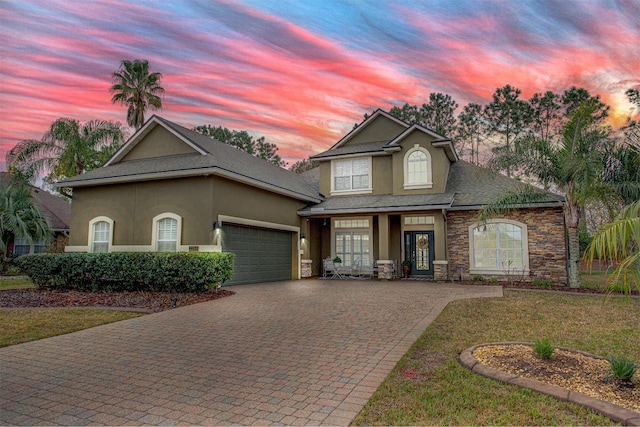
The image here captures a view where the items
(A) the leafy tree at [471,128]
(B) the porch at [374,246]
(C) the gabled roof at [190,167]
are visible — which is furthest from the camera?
(A) the leafy tree at [471,128]

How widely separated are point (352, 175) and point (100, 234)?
10980mm

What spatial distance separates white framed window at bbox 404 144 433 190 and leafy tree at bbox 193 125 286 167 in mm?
23540

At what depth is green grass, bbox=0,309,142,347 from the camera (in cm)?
680

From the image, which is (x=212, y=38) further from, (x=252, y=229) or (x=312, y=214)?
(x=312, y=214)

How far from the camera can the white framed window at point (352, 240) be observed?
18.2 metres

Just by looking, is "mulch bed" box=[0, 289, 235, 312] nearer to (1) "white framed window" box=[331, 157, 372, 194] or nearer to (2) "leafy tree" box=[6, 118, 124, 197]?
(1) "white framed window" box=[331, 157, 372, 194]

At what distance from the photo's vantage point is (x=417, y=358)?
17.9 feet

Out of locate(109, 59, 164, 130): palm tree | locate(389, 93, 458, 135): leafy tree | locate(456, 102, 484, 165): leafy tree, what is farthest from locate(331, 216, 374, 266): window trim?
locate(456, 102, 484, 165): leafy tree

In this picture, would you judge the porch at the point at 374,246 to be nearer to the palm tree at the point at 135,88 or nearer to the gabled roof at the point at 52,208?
the palm tree at the point at 135,88

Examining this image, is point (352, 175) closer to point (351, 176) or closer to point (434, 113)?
point (351, 176)

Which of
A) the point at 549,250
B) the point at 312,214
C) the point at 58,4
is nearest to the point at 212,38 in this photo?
the point at 58,4

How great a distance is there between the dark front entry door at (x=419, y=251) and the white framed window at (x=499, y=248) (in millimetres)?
2023

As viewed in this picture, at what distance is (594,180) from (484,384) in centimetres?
1009

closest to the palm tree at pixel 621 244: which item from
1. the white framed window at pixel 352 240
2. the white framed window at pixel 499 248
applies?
the white framed window at pixel 499 248
